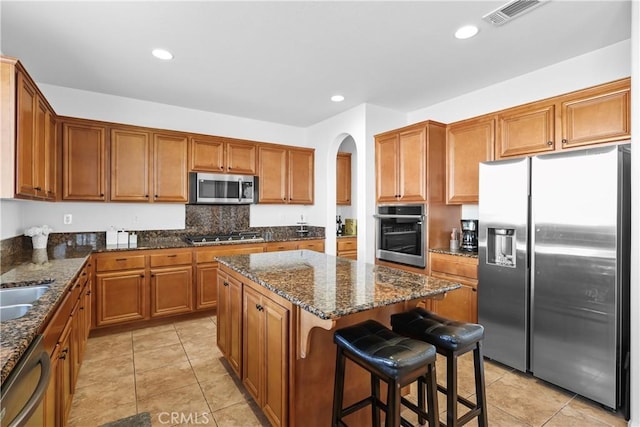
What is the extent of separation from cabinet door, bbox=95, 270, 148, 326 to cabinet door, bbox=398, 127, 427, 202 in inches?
122

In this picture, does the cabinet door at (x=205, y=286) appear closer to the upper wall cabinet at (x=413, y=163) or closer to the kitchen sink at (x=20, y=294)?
the kitchen sink at (x=20, y=294)

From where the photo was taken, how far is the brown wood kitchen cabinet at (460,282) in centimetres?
300

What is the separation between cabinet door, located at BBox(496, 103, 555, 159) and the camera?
276 cm

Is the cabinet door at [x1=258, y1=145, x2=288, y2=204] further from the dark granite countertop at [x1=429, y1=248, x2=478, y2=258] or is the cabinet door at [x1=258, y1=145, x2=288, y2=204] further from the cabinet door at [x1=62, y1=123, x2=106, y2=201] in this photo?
the dark granite countertop at [x1=429, y1=248, x2=478, y2=258]

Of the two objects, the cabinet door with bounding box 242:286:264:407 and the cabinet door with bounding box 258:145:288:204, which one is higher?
the cabinet door with bounding box 258:145:288:204

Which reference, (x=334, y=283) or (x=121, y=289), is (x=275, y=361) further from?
(x=121, y=289)

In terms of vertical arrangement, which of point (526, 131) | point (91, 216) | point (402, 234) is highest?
point (526, 131)

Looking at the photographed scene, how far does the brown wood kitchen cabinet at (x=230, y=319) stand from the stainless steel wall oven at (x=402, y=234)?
6.83 ft

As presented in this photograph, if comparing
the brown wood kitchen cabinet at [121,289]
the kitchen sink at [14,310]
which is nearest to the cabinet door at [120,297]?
the brown wood kitchen cabinet at [121,289]

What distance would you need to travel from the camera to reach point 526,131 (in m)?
2.91

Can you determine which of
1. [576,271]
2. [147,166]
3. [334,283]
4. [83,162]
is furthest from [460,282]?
[83,162]

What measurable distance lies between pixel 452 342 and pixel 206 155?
3651mm

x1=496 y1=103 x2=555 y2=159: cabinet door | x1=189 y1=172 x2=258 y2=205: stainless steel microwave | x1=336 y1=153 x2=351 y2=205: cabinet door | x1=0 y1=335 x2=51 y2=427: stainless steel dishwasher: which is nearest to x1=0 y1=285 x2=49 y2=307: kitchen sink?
x1=0 y1=335 x2=51 y2=427: stainless steel dishwasher

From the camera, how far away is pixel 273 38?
2531 mm
